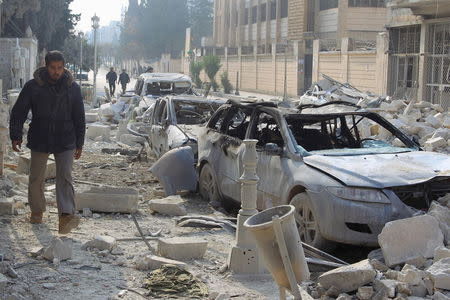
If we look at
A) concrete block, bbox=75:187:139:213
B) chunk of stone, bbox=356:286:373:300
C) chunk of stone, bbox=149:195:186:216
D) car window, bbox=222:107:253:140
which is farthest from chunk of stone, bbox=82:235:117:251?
car window, bbox=222:107:253:140

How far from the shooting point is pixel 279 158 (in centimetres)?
745

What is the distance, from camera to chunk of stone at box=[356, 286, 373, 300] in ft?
16.9

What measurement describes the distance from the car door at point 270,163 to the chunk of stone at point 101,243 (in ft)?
6.18

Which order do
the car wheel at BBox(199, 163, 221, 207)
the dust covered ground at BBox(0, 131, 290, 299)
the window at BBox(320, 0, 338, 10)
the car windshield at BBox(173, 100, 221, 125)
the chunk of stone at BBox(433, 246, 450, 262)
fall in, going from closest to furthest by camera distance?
1. the dust covered ground at BBox(0, 131, 290, 299)
2. the chunk of stone at BBox(433, 246, 450, 262)
3. the car wheel at BBox(199, 163, 221, 207)
4. the car windshield at BBox(173, 100, 221, 125)
5. the window at BBox(320, 0, 338, 10)

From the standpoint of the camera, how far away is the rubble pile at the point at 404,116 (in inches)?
570

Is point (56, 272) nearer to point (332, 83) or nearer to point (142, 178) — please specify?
point (142, 178)

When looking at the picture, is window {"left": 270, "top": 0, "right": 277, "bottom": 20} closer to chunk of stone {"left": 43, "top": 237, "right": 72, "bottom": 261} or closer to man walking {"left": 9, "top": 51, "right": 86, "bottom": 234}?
man walking {"left": 9, "top": 51, "right": 86, "bottom": 234}

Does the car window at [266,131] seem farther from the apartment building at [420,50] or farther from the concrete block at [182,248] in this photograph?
the apartment building at [420,50]

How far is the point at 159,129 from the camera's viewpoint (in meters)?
12.7

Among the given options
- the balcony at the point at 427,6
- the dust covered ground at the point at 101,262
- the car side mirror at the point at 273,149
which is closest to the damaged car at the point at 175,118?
the dust covered ground at the point at 101,262

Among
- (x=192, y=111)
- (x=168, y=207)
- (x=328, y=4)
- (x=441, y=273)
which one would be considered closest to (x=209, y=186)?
(x=168, y=207)

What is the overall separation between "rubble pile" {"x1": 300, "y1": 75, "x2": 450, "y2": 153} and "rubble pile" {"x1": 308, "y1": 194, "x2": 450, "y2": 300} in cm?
560

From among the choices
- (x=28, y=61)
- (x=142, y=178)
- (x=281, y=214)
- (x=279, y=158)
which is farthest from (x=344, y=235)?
(x=28, y=61)

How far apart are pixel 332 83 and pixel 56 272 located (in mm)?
22717
